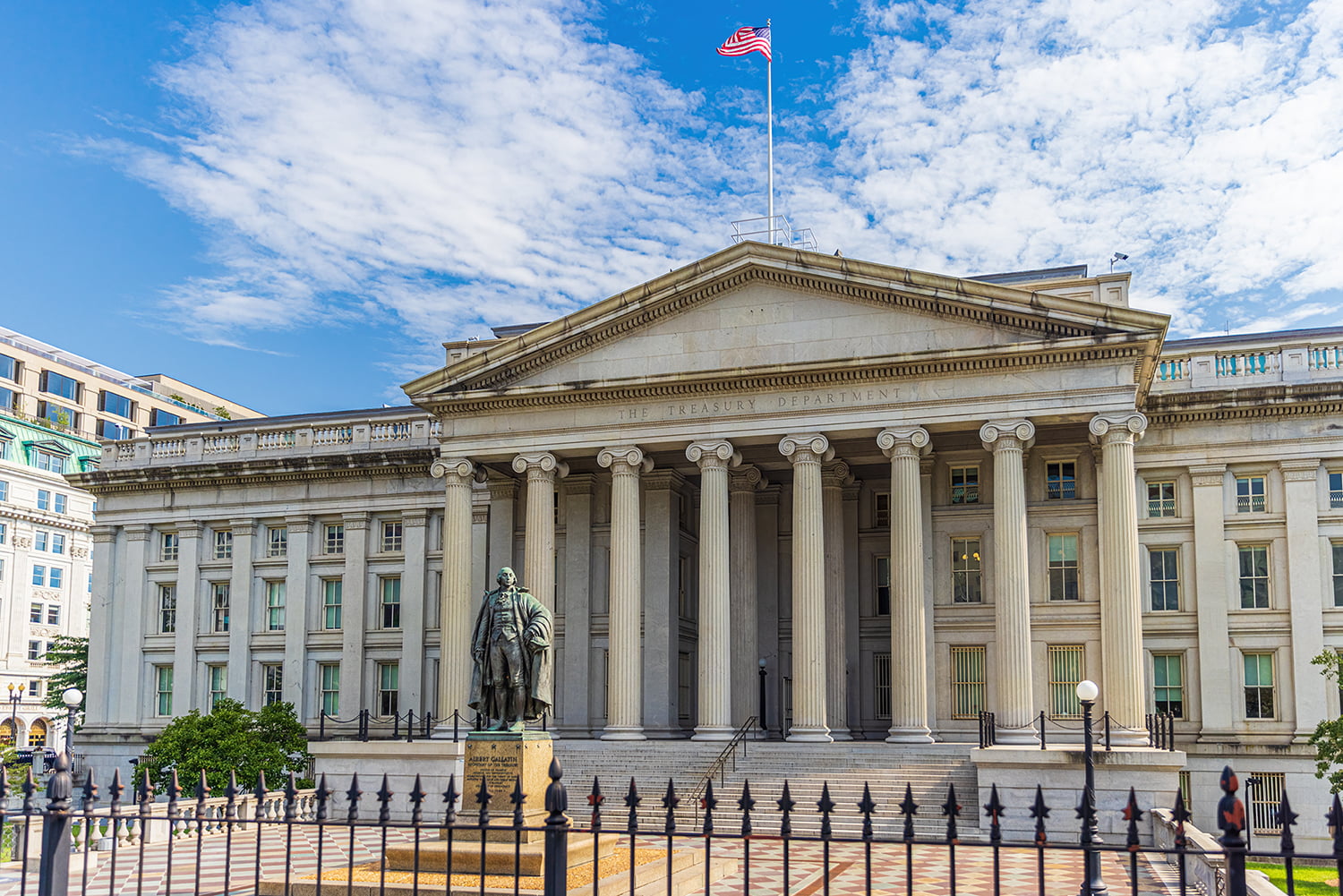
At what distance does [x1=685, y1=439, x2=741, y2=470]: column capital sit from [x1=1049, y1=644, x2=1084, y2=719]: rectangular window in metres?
11.4

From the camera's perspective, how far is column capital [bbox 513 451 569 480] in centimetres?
3891

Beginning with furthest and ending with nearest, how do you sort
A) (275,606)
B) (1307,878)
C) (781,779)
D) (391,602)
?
(275,606), (391,602), (781,779), (1307,878)

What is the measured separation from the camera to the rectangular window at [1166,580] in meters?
39.4

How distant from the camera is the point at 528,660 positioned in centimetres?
1888

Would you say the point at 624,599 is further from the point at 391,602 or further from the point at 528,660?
the point at 528,660

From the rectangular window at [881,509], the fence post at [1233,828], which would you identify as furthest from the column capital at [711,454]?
the fence post at [1233,828]

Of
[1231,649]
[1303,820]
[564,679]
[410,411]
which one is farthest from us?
[410,411]

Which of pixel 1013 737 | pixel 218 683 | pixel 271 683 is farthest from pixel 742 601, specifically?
pixel 218 683

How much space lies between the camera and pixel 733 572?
134ft

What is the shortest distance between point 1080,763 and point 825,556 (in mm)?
11632

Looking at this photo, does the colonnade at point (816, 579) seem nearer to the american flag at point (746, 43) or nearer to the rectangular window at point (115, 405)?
the american flag at point (746, 43)

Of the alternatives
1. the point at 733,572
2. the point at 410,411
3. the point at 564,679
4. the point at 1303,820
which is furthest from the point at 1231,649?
the point at 410,411

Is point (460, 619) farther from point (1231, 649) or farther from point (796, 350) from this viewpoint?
point (1231, 649)

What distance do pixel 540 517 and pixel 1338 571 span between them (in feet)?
77.2
